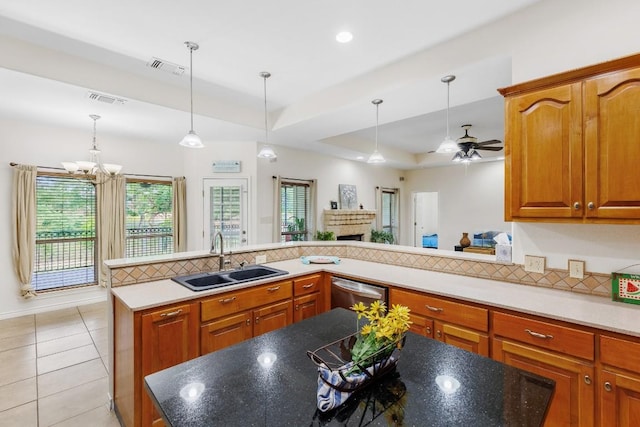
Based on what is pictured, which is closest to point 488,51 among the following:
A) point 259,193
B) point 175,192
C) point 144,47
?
point 144,47

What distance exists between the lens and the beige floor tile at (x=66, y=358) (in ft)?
9.73

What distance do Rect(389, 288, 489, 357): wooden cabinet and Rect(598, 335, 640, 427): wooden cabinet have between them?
0.57m

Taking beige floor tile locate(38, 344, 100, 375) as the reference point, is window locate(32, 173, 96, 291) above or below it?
above

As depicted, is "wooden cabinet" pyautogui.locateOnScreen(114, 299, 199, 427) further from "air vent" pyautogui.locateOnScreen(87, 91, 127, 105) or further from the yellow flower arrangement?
"air vent" pyautogui.locateOnScreen(87, 91, 127, 105)

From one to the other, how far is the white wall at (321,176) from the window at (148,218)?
1.72 metres

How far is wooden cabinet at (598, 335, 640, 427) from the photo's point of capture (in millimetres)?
1535

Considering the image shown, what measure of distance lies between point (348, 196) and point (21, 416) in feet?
19.8

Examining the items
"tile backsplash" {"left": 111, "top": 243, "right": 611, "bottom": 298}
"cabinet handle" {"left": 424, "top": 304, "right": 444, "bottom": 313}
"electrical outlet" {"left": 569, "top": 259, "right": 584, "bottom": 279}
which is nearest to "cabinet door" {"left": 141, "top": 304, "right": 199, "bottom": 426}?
"tile backsplash" {"left": 111, "top": 243, "right": 611, "bottom": 298}

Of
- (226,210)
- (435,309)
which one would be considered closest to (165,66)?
(226,210)

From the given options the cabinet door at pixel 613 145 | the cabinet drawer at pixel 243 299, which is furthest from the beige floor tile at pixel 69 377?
the cabinet door at pixel 613 145

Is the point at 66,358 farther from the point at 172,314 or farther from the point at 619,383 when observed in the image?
the point at 619,383

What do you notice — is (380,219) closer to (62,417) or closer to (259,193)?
(259,193)

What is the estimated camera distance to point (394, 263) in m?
3.29

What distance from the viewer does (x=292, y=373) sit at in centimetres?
113
